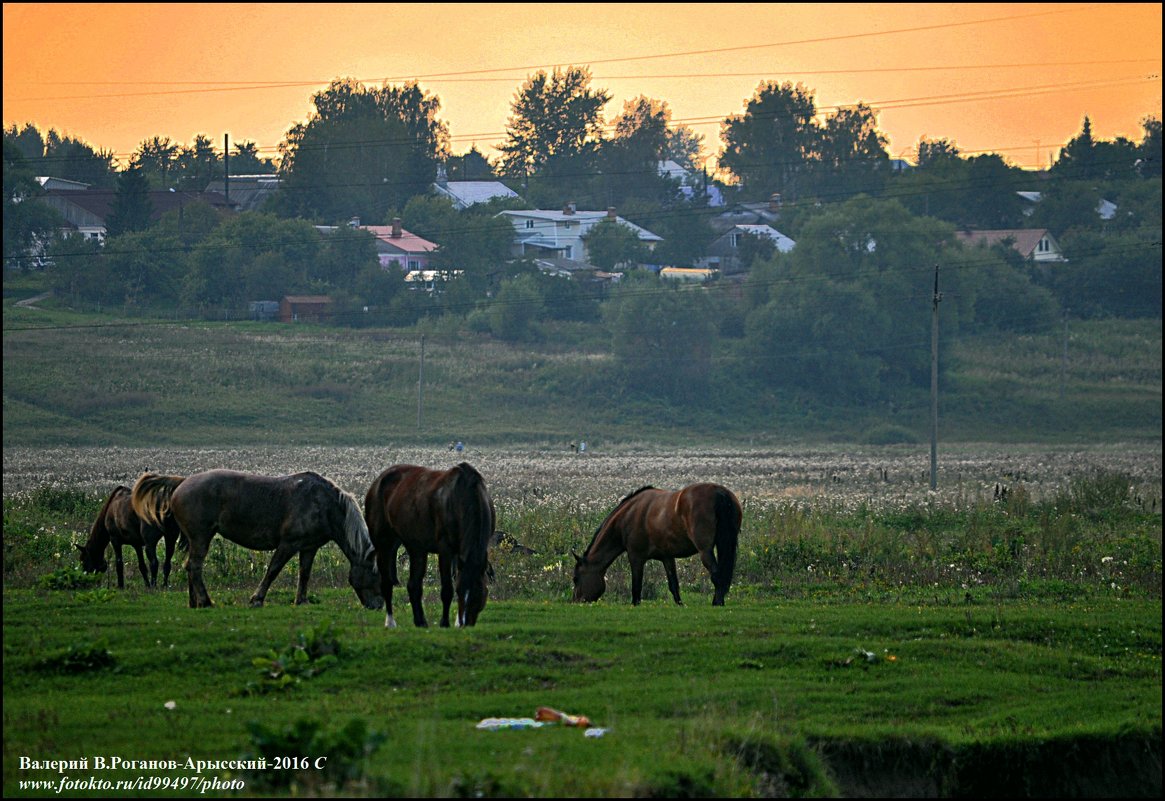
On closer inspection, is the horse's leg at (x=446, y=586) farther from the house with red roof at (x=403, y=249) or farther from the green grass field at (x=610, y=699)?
the house with red roof at (x=403, y=249)

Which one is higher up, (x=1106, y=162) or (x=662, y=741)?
(x=1106, y=162)

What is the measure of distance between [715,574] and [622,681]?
536cm

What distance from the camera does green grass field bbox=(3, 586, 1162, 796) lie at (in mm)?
10125

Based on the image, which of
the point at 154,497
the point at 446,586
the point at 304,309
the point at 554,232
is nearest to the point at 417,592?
the point at 446,586

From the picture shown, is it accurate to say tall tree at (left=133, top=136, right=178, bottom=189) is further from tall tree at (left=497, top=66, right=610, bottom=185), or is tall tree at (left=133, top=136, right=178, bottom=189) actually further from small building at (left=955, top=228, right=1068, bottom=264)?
small building at (left=955, top=228, right=1068, bottom=264)

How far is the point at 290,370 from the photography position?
253ft

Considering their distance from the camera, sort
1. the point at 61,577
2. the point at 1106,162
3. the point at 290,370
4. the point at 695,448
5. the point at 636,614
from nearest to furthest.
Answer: the point at 636,614
the point at 61,577
the point at 695,448
the point at 290,370
the point at 1106,162

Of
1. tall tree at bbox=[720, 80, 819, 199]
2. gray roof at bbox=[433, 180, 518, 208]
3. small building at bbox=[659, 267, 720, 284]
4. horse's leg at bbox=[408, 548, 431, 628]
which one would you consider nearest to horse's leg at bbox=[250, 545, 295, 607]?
horse's leg at bbox=[408, 548, 431, 628]

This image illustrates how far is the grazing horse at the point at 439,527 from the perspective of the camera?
1523cm

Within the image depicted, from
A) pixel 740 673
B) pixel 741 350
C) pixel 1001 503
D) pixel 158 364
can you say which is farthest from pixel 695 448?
pixel 740 673

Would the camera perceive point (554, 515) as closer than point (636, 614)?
No

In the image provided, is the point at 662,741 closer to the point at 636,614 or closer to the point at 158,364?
the point at 636,614

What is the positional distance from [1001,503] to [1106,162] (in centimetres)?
9265

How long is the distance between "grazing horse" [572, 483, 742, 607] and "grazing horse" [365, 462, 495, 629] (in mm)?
3838
